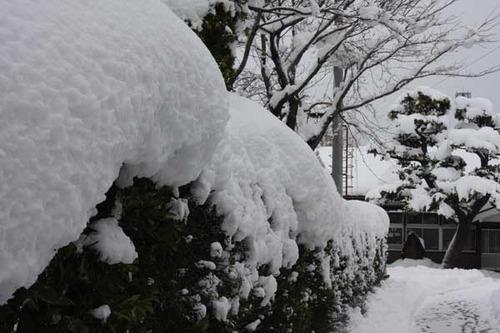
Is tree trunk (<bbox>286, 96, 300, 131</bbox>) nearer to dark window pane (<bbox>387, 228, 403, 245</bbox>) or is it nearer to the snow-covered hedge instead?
the snow-covered hedge

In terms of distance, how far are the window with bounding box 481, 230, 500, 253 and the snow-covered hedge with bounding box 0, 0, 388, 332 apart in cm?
2514

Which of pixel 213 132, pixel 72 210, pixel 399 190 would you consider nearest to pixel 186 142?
pixel 213 132

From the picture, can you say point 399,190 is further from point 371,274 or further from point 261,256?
point 261,256

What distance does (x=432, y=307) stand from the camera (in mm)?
11945

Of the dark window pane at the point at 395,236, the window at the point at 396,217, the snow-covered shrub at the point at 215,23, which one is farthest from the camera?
the window at the point at 396,217

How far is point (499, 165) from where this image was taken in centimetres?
2212

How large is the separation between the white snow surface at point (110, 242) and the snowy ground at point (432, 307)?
6.43 metres

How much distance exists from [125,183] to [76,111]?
22.8 inches

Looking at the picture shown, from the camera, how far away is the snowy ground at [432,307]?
9.22 meters

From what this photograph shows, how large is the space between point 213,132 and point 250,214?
1099mm

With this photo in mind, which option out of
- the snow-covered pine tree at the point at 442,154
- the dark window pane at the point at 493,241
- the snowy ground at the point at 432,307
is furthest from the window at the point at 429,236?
the snowy ground at the point at 432,307

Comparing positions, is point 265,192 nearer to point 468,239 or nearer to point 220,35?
point 220,35

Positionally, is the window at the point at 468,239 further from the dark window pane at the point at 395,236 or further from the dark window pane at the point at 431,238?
the dark window pane at the point at 395,236

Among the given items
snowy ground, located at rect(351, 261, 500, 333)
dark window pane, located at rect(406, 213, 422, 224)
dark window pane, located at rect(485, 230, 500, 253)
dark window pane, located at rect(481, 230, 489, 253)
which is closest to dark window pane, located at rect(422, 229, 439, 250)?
dark window pane, located at rect(406, 213, 422, 224)
